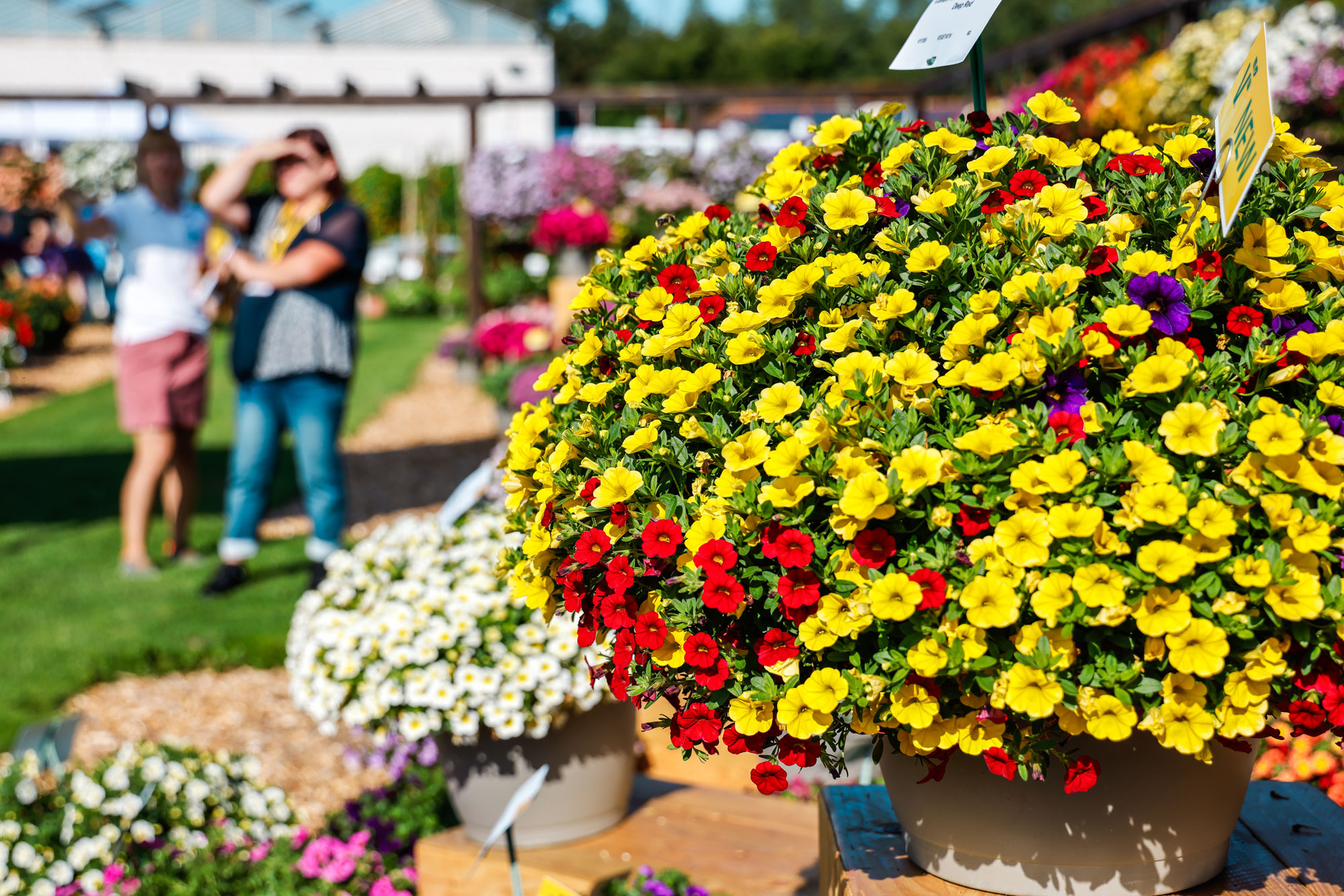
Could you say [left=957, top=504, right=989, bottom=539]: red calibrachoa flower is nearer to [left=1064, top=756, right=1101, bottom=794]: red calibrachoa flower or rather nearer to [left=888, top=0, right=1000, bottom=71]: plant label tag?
[left=1064, top=756, right=1101, bottom=794]: red calibrachoa flower

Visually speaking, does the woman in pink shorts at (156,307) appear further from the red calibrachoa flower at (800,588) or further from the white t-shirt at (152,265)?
the red calibrachoa flower at (800,588)

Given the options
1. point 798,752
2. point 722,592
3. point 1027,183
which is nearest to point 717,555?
point 722,592

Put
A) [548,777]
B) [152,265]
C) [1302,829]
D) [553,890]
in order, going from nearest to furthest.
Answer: [1302,829]
[553,890]
[548,777]
[152,265]

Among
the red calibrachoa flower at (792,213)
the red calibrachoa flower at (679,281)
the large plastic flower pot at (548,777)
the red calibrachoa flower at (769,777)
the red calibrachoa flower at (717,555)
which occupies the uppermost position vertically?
the red calibrachoa flower at (792,213)

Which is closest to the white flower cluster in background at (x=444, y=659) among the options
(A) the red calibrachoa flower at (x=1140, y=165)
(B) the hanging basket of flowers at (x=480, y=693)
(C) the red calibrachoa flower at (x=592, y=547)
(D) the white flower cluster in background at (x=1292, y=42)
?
(B) the hanging basket of flowers at (x=480, y=693)

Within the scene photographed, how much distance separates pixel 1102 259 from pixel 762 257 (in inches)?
15.5

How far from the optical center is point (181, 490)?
5.12 metres

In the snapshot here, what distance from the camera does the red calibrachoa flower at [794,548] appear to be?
45.0 inches

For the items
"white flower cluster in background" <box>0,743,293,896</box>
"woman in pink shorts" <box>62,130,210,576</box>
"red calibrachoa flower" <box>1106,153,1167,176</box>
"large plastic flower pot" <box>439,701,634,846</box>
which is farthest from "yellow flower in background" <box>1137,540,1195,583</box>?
"woman in pink shorts" <box>62,130,210,576</box>

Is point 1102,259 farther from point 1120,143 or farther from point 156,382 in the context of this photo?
point 156,382

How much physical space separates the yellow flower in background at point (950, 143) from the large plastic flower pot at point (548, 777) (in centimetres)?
130

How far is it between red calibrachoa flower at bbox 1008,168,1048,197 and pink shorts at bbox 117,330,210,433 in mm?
4217

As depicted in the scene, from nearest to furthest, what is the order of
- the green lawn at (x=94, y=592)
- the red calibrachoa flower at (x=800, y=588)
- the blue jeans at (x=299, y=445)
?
the red calibrachoa flower at (x=800, y=588) < the green lawn at (x=94, y=592) < the blue jeans at (x=299, y=445)

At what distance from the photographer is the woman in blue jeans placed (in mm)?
4121
